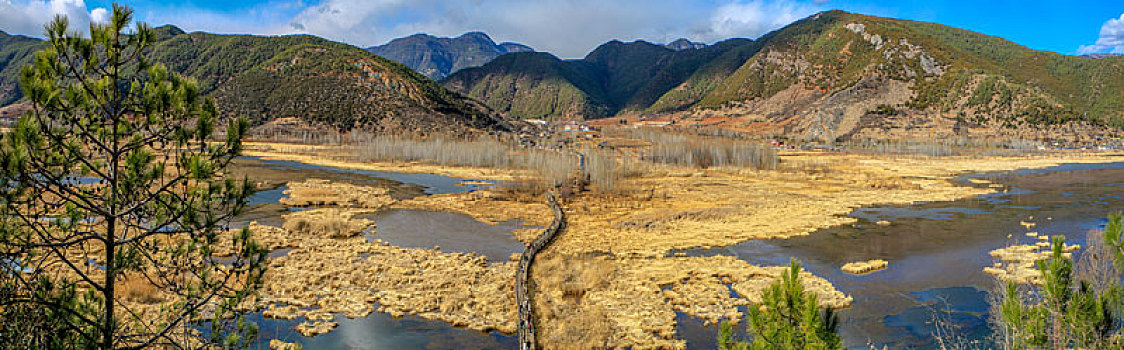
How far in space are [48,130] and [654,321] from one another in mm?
11729

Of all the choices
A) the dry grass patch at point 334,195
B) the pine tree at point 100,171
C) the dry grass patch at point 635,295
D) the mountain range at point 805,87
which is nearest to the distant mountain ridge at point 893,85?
the mountain range at point 805,87

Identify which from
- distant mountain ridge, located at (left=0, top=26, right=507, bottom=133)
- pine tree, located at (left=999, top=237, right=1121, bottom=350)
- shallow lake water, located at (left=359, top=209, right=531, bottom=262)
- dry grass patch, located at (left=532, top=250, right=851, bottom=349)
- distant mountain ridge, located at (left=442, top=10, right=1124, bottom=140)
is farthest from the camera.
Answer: distant mountain ridge, located at (left=442, top=10, right=1124, bottom=140)

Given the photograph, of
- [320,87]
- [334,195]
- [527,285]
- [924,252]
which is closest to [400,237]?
[527,285]

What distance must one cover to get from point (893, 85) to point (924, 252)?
94.5 metres

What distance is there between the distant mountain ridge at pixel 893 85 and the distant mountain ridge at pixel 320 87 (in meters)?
56.7

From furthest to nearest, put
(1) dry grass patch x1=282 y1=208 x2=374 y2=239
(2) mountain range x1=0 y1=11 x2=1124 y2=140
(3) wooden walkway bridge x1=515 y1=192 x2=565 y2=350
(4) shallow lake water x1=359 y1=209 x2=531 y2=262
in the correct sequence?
(2) mountain range x1=0 y1=11 x2=1124 y2=140 < (1) dry grass patch x1=282 y1=208 x2=374 y2=239 < (4) shallow lake water x1=359 y1=209 x2=531 y2=262 < (3) wooden walkway bridge x1=515 y1=192 x2=565 y2=350

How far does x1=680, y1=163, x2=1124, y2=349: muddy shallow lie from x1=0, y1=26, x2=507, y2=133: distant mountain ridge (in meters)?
69.5

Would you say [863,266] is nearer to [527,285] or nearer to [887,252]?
[887,252]

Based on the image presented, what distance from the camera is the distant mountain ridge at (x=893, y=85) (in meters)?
91.1

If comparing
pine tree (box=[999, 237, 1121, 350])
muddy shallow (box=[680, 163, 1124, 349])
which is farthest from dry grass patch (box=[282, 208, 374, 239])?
pine tree (box=[999, 237, 1121, 350])

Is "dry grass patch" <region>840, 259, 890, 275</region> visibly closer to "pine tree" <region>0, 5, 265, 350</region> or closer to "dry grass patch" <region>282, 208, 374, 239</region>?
"pine tree" <region>0, 5, 265, 350</region>

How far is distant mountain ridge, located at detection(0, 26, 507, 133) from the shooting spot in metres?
90.1

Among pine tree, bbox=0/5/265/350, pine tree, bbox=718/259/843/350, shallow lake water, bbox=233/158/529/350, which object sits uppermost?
pine tree, bbox=0/5/265/350

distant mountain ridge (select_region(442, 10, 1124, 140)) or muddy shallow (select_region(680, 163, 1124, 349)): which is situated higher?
distant mountain ridge (select_region(442, 10, 1124, 140))
